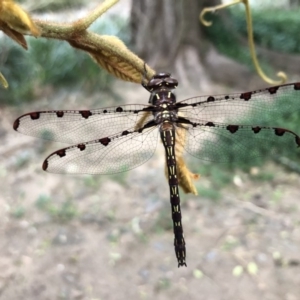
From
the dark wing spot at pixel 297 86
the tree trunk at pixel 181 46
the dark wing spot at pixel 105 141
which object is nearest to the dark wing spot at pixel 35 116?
the dark wing spot at pixel 105 141

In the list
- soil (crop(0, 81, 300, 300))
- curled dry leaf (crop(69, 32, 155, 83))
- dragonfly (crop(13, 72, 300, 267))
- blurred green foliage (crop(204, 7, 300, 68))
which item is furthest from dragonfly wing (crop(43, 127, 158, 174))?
blurred green foliage (crop(204, 7, 300, 68))

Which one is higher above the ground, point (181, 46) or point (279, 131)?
point (181, 46)

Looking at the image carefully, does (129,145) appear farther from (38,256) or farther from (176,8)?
(176,8)

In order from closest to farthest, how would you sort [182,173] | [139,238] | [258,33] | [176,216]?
[182,173] < [176,216] < [139,238] < [258,33]

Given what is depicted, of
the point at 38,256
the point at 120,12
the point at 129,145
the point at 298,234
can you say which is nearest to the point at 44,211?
the point at 38,256

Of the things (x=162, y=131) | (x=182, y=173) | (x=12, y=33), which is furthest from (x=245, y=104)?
(x=12, y=33)

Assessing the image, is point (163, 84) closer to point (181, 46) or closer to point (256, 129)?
point (256, 129)

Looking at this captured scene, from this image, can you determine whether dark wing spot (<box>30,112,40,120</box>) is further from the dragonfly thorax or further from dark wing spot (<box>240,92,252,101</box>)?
dark wing spot (<box>240,92,252,101</box>)
